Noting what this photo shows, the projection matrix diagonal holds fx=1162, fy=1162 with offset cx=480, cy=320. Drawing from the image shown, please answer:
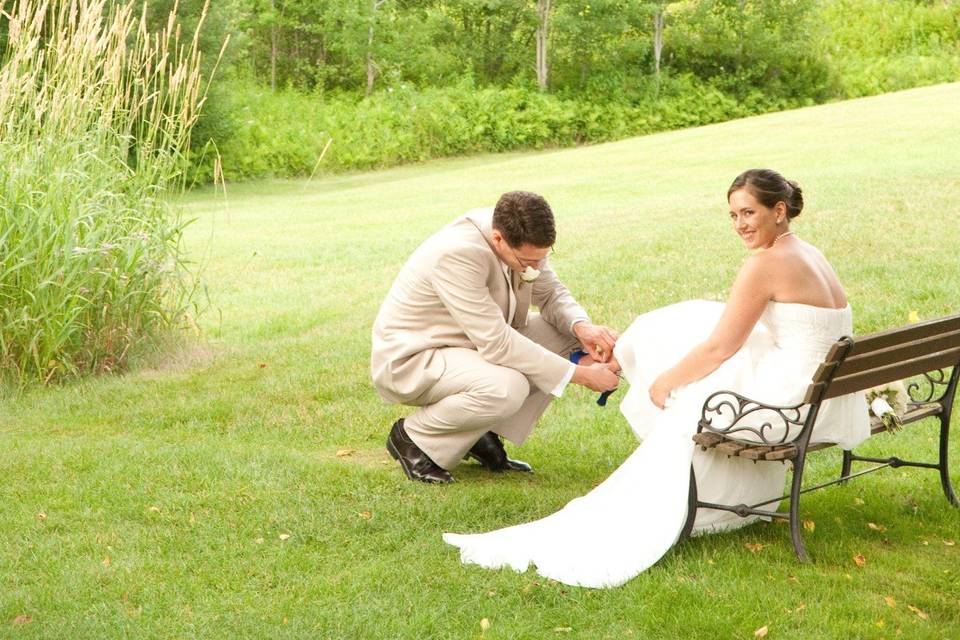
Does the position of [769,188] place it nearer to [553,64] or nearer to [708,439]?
[708,439]

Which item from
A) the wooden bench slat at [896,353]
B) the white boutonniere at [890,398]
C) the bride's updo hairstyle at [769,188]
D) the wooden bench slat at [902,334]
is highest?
the bride's updo hairstyle at [769,188]

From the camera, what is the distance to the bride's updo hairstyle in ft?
15.3

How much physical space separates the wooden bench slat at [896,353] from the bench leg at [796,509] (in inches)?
14.6

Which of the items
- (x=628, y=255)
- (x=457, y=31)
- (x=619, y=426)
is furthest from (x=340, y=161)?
(x=619, y=426)

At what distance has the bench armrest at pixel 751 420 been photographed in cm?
450

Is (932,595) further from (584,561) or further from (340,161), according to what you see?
(340,161)

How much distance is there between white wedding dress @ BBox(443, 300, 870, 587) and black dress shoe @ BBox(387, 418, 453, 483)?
2.82 feet

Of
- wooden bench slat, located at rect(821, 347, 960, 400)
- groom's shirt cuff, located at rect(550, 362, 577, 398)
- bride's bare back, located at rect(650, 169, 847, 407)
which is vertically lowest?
groom's shirt cuff, located at rect(550, 362, 577, 398)

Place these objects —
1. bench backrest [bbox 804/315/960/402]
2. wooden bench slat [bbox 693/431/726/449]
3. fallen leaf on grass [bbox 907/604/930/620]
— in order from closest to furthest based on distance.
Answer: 1. fallen leaf on grass [bbox 907/604/930/620]
2. bench backrest [bbox 804/315/960/402]
3. wooden bench slat [bbox 693/431/726/449]

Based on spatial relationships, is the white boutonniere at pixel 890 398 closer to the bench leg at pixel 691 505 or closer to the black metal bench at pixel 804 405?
the black metal bench at pixel 804 405

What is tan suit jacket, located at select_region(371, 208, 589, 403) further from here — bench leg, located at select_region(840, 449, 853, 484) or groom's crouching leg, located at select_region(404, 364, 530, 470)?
bench leg, located at select_region(840, 449, 853, 484)

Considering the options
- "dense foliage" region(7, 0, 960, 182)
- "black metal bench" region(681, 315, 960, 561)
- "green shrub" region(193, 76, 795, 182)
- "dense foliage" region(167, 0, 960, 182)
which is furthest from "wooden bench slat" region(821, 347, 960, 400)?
"dense foliage" region(167, 0, 960, 182)

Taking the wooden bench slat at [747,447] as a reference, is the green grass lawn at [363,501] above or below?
below

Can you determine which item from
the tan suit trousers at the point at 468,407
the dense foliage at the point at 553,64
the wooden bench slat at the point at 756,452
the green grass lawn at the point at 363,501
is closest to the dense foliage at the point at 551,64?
the dense foliage at the point at 553,64
